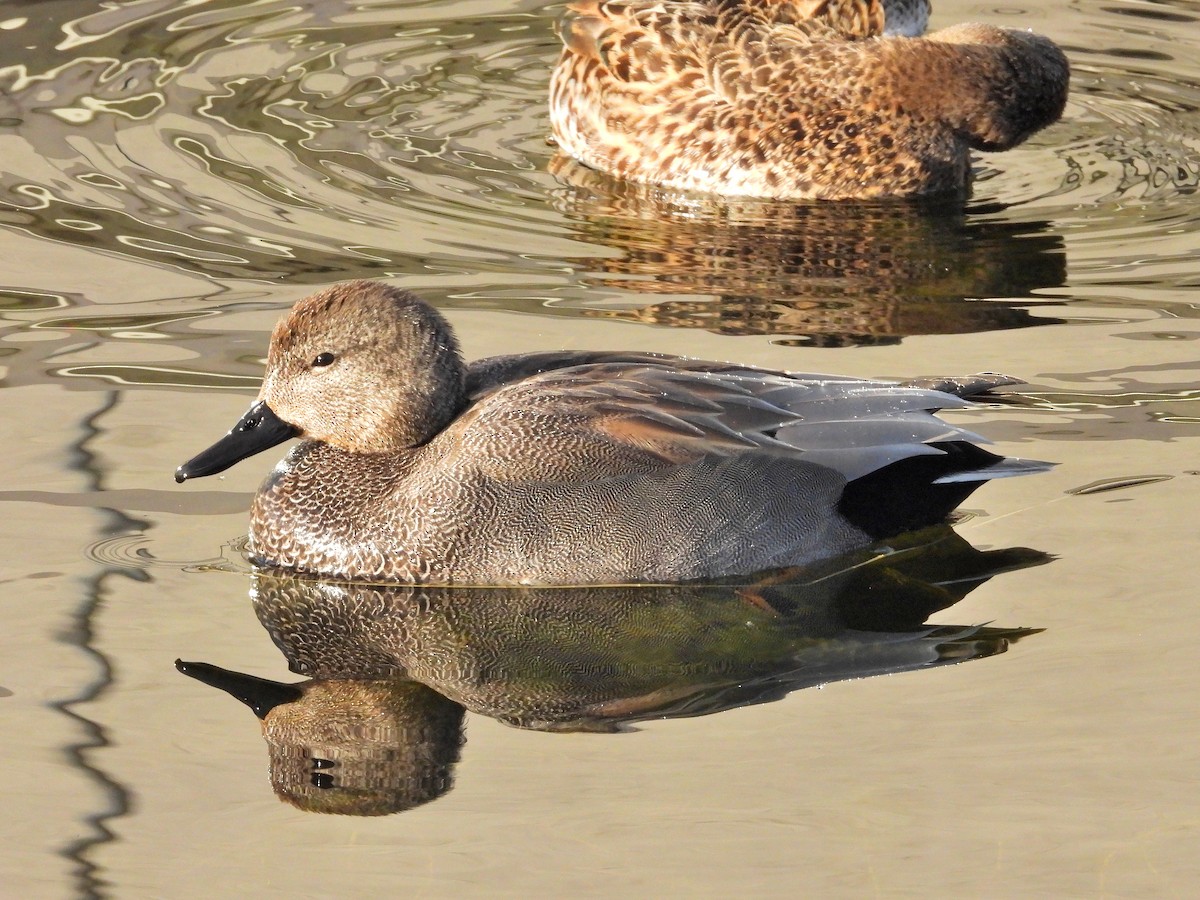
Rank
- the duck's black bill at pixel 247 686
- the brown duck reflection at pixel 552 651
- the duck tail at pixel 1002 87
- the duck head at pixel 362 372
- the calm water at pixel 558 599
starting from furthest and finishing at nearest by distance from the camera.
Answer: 1. the duck tail at pixel 1002 87
2. the duck head at pixel 362 372
3. the duck's black bill at pixel 247 686
4. the brown duck reflection at pixel 552 651
5. the calm water at pixel 558 599

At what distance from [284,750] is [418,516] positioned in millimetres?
1185

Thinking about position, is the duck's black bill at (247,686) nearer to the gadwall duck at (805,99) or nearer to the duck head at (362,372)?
the duck head at (362,372)

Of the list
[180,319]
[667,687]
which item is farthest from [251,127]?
[667,687]

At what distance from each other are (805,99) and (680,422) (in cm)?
399

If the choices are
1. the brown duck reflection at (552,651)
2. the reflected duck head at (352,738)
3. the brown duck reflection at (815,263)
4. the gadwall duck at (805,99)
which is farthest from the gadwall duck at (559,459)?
the gadwall duck at (805,99)

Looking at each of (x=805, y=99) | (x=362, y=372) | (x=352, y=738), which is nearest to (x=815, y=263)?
(x=805, y=99)

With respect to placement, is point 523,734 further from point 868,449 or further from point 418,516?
point 868,449

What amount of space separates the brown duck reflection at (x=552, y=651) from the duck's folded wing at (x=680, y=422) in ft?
1.27

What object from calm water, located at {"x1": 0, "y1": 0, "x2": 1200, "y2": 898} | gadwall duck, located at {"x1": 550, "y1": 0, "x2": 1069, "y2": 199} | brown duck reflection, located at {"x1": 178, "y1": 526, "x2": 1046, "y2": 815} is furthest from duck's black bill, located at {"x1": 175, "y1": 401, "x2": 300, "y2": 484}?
gadwall duck, located at {"x1": 550, "y1": 0, "x2": 1069, "y2": 199}

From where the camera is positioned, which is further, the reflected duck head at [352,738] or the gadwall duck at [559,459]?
the gadwall duck at [559,459]

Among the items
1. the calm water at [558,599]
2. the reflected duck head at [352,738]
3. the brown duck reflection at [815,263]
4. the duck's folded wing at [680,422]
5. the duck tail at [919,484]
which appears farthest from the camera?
the brown duck reflection at [815,263]

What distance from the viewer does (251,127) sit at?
10789 millimetres

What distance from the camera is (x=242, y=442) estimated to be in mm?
6773

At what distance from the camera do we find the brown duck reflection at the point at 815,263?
8523 mm
